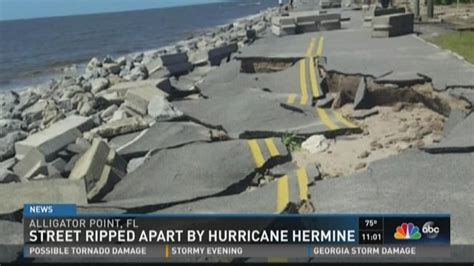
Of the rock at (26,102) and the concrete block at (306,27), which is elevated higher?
the concrete block at (306,27)

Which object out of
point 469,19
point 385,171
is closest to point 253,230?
point 385,171

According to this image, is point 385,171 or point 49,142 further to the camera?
point 49,142

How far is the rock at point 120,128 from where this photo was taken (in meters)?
9.41

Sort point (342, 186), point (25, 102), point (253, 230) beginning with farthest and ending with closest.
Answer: point (25, 102), point (342, 186), point (253, 230)

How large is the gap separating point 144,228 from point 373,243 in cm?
201

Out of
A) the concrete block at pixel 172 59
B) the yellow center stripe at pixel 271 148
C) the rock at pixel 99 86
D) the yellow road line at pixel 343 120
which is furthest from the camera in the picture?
the concrete block at pixel 172 59

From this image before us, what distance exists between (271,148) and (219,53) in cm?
1072

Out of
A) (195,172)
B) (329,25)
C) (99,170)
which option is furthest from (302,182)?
(329,25)

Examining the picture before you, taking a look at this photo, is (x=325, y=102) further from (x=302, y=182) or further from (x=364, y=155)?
(x=302, y=182)

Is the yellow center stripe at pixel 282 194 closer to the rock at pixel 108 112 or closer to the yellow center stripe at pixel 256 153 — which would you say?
the yellow center stripe at pixel 256 153

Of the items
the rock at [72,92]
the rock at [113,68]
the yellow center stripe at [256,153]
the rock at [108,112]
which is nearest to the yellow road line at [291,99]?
the yellow center stripe at [256,153]

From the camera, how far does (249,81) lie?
12875 mm

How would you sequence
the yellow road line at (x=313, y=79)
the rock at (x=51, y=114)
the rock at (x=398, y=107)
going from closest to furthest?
the rock at (x=398, y=107), the yellow road line at (x=313, y=79), the rock at (x=51, y=114)

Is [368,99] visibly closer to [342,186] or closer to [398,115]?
[398,115]
